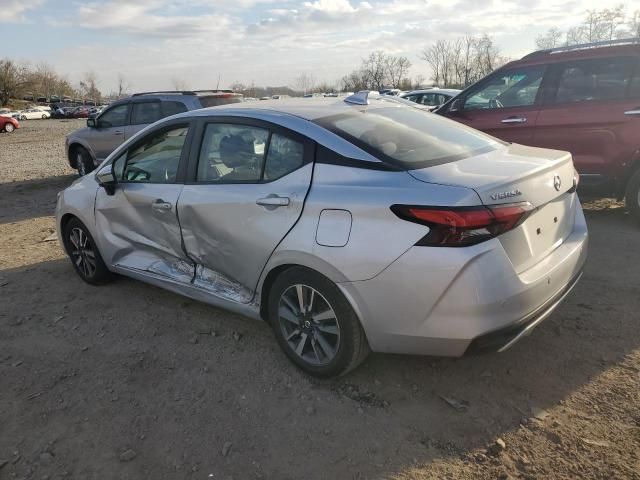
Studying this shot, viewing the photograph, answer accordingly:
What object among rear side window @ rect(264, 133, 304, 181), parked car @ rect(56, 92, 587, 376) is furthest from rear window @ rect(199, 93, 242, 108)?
rear side window @ rect(264, 133, 304, 181)

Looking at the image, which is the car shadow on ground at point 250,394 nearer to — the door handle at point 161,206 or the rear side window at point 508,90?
the door handle at point 161,206

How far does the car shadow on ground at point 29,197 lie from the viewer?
8.15m

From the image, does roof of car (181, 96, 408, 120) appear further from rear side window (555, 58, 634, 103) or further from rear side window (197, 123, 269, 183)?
rear side window (555, 58, 634, 103)

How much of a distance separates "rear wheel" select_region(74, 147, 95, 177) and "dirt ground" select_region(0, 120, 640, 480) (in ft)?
23.3

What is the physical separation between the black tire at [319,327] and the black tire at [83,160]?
8.91 meters

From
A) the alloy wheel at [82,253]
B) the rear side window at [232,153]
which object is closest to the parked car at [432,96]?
the alloy wheel at [82,253]

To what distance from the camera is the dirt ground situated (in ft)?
8.13

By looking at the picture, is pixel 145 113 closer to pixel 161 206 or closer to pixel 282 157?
pixel 161 206

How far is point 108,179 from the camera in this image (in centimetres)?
428

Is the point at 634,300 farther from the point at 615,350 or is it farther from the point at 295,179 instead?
the point at 295,179

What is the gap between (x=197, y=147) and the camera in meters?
3.67

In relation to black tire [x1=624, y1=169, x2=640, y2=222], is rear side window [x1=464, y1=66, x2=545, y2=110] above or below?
above


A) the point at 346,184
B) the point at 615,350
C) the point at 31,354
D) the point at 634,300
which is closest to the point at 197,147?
the point at 346,184

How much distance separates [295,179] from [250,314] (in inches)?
37.8
